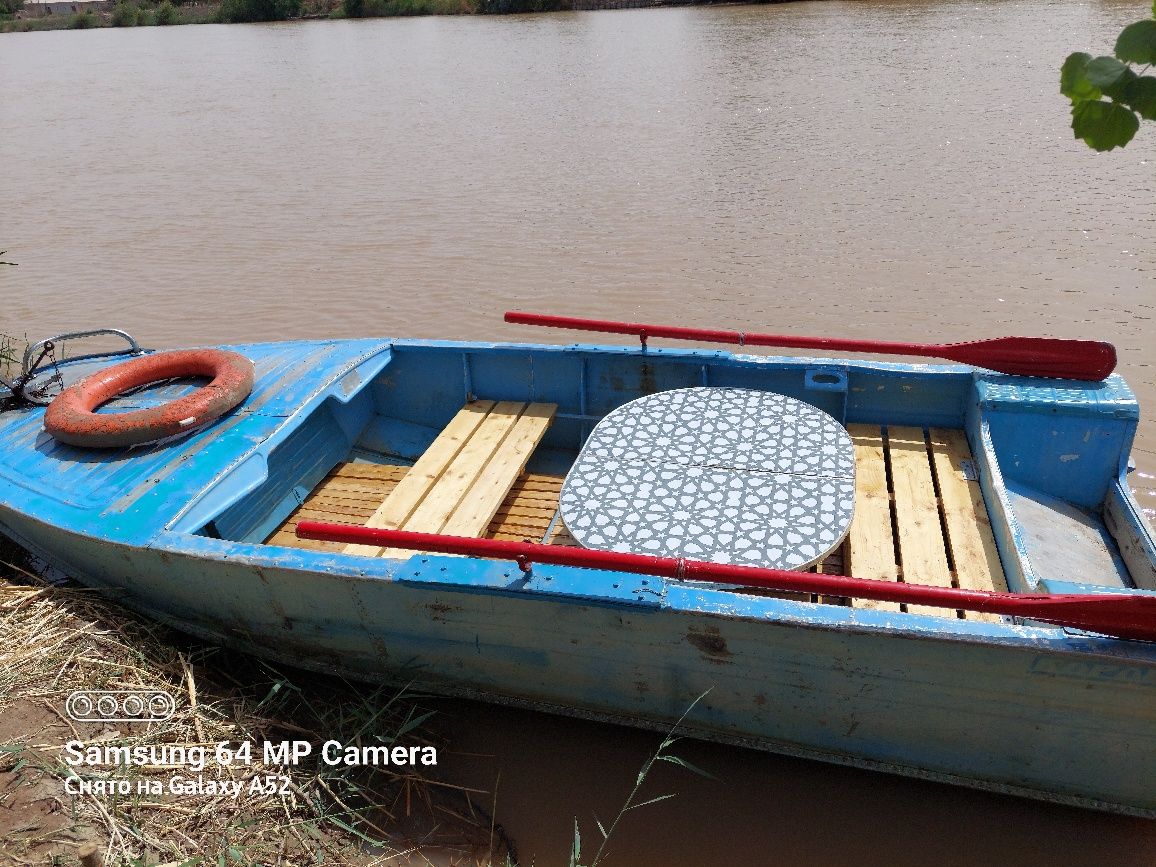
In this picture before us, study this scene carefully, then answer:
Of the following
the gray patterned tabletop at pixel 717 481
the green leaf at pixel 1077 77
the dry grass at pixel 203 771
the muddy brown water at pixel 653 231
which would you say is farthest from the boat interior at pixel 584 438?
the green leaf at pixel 1077 77

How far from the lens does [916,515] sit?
13.5 feet

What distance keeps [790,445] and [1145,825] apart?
6.95ft

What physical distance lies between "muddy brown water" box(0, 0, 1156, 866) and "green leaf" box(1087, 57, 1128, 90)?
306 centimetres

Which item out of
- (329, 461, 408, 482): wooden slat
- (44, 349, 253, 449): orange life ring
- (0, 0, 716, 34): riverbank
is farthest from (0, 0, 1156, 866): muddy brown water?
(0, 0, 716, 34): riverbank

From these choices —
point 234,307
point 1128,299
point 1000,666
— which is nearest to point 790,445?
point 1000,666

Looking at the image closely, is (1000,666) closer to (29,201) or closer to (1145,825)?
(1145,825)

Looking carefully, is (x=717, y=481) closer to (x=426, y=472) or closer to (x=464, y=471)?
(x=464, y=471)

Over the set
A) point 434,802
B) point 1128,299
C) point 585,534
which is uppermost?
point 585,534

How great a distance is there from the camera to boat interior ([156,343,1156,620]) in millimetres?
3951

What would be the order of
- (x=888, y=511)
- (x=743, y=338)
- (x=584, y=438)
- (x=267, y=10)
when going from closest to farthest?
1. (x=888, y=511)
2. (x=743, y=338)
3. (x=584, y=438)
4. (x=267, y=10)

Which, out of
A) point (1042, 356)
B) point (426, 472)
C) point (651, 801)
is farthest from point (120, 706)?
point (1042, 356)

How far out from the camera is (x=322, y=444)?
5305 mm

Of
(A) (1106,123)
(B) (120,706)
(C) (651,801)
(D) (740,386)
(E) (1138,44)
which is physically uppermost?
(E) (1138,44)

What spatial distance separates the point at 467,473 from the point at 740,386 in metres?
1.70
